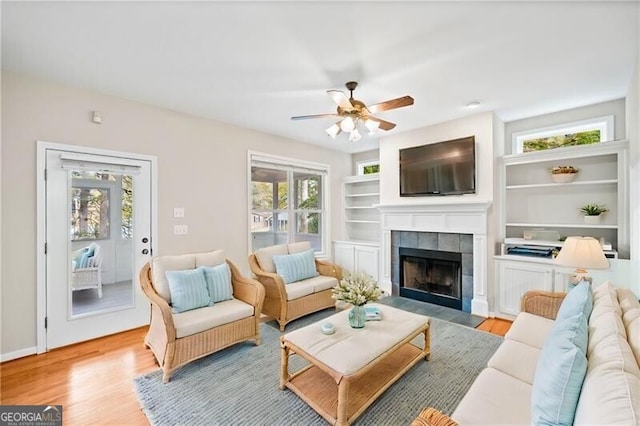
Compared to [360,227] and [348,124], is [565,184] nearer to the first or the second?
[348,124]

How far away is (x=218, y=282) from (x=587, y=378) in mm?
2788

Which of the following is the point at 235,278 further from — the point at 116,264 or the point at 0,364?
the point at 0,364

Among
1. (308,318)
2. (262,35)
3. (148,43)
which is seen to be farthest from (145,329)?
(262,35)

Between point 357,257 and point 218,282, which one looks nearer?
point 218,282

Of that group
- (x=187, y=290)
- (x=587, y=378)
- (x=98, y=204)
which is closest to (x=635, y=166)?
(x=587, y=378)

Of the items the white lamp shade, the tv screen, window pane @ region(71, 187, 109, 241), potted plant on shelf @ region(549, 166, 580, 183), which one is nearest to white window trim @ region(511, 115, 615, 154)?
potted plant on shelf @ region(549, 166, 580, 183)

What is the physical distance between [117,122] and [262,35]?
2141mm

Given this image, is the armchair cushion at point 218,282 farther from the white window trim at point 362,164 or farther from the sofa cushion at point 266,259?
the white window trim at point 362,164

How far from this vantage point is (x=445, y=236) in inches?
161

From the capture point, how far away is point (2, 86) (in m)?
2.53

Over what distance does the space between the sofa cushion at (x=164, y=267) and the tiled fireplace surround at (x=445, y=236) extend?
9.91 feet

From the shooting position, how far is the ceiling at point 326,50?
1.84 m

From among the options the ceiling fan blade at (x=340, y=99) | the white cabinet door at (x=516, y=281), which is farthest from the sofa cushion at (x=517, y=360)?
the ceiling fan blade at (x=340, y=99)

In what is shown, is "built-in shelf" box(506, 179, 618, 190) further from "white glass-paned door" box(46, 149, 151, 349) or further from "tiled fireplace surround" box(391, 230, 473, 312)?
"white glass-paned door" box(46, 149, 151, 349)
